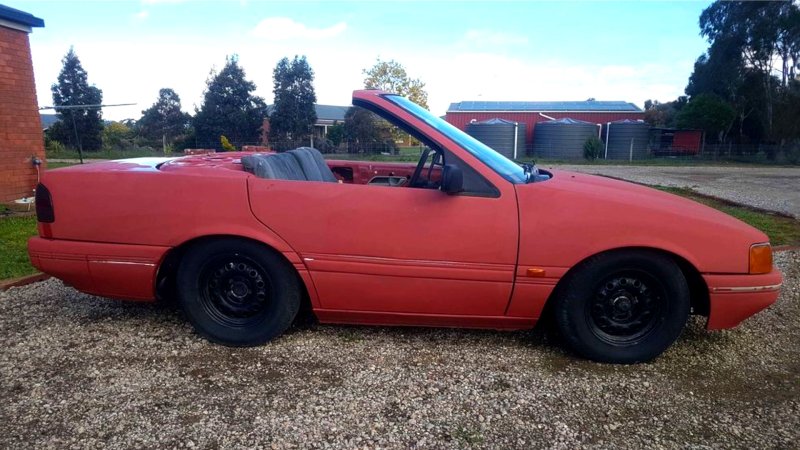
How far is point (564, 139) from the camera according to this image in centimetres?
3375

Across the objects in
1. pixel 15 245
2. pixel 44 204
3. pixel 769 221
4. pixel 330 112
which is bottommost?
pixel 769 221

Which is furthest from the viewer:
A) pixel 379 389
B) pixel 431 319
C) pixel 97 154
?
pixel 97 154

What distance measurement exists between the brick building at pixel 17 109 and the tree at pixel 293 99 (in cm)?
2253

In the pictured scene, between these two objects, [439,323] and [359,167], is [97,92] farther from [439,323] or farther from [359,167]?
[439,323]

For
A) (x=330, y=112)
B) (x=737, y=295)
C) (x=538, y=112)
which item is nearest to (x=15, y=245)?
(x=737, y=295)

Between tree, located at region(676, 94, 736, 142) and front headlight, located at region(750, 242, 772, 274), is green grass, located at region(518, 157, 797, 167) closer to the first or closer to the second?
tree, located at region(676, 94, 736, 142)

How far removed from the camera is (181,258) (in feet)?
11.2

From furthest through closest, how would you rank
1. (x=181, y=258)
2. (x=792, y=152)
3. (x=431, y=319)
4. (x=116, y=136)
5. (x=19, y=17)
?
(x=116, y=136) < (x=792, y=152) < (x=19, y=17) < (x=181, y=258) < (x=431, y=319)

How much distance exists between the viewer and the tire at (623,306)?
3076mm

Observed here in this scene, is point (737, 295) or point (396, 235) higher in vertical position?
point (396, 235)

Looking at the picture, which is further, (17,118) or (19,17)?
(17,118)

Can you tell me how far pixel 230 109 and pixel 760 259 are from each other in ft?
99.1

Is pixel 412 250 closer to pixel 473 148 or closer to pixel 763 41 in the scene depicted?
pixel 473 148

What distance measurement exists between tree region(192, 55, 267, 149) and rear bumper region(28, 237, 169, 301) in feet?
85.7
